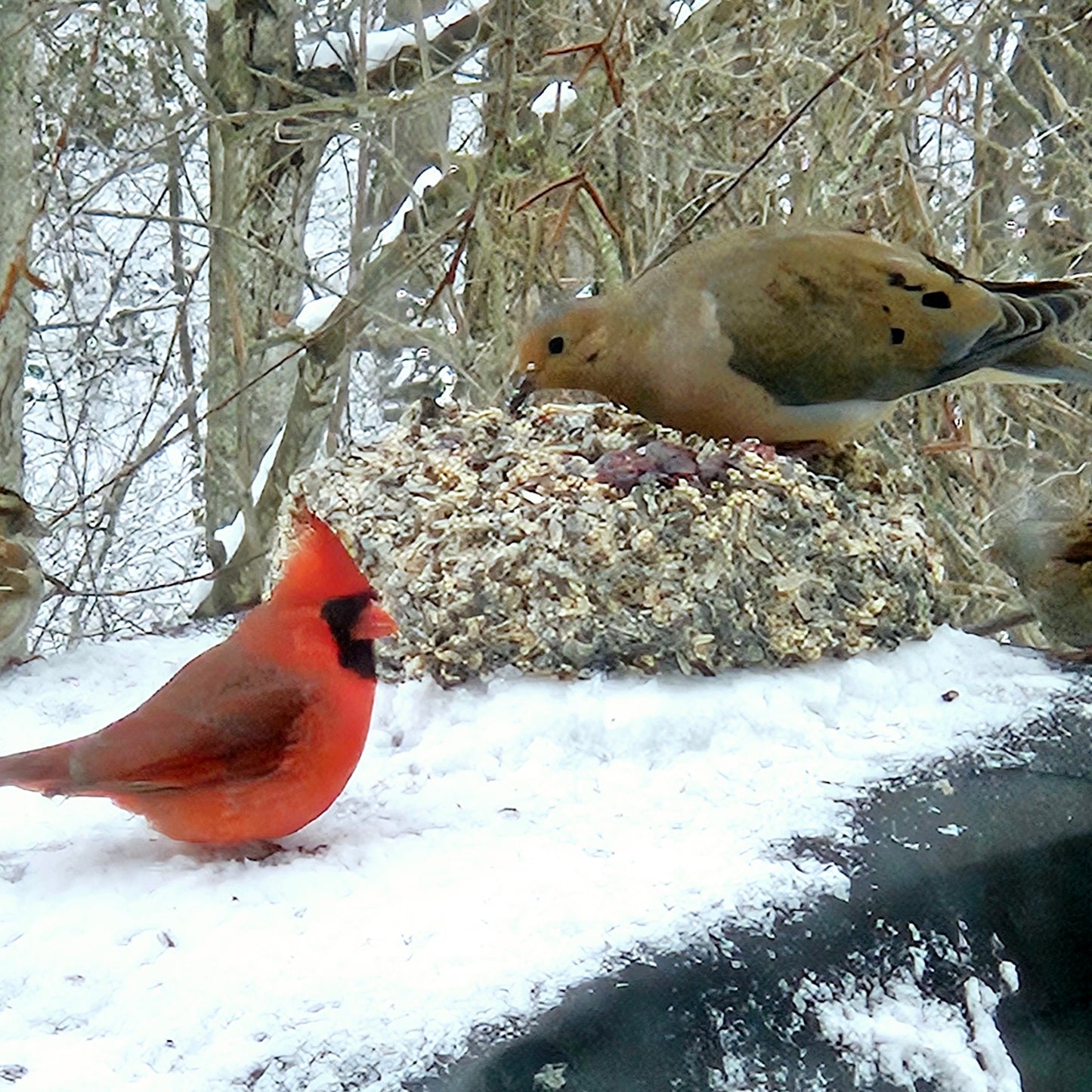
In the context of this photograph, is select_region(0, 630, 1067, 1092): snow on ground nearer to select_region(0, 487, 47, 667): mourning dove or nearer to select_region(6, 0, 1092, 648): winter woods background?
select_region(0, 487, 47, 667): mourning dove

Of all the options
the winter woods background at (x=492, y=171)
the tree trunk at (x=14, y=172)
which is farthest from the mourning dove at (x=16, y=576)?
the tree trunk at (x=14, y=172)

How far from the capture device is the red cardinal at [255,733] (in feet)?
4.79

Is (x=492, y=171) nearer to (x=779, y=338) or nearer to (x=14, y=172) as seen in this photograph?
(x=779, y=338)

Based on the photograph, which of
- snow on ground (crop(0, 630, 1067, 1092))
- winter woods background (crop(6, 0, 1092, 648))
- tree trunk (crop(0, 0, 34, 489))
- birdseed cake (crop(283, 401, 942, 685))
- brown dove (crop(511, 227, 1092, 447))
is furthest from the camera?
tree trunk (crop(0, 0, 34, 489))

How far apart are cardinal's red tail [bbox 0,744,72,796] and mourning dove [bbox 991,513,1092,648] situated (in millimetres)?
1547

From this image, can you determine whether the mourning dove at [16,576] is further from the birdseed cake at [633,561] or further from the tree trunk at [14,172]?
the tree trunk at [14,172]

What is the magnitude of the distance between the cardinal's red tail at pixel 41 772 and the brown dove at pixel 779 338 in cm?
102

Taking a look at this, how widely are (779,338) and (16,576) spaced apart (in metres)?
1.31

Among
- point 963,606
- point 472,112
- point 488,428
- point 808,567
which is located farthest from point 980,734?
point 472,112

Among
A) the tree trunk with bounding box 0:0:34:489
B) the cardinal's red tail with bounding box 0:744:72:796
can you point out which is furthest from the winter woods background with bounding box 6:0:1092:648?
the cardinal's red tail with bounding box 0:744:72:796

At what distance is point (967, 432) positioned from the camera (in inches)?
159

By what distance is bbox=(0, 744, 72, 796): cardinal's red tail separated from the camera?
146 cm

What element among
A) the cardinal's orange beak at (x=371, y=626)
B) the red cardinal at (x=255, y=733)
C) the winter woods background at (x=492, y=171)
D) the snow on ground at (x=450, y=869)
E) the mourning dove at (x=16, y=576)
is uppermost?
the winter woods background at (x=492, y=171)

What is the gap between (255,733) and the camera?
1.48m
